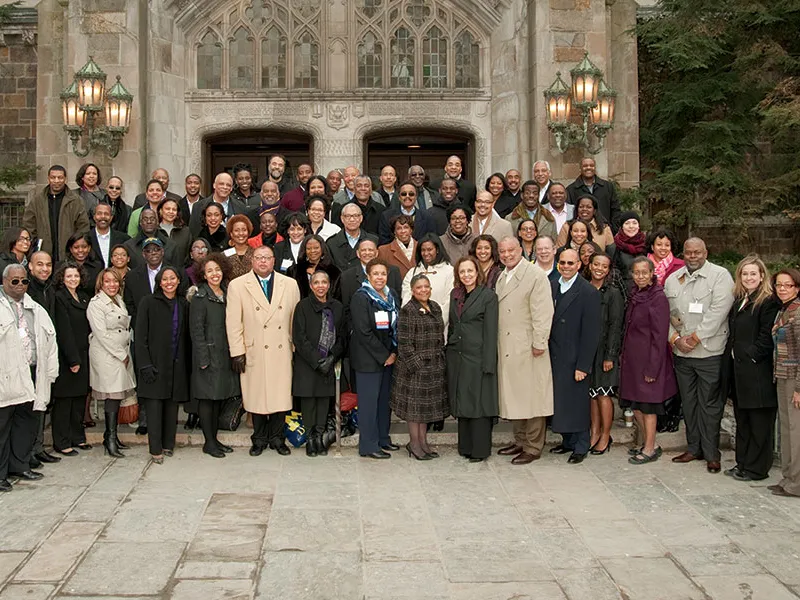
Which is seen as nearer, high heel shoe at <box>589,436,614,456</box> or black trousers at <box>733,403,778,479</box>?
black trousers at <box>733,403,778,479</box>

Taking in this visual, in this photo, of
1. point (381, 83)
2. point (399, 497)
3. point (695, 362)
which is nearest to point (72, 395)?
point (399, 497)

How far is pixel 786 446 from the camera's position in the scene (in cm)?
718

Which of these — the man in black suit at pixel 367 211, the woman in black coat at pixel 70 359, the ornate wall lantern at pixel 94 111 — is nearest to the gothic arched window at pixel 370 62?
the ornate wall lantern at pixel 94 111

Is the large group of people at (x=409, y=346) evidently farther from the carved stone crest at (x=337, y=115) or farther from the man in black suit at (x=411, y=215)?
the carved stone crest at (x=337, y=115)

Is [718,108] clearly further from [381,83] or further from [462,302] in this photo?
[462,302]

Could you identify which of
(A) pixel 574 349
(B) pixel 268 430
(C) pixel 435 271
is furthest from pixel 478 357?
(B) pixel 268 430

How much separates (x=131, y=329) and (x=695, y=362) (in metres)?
5.21

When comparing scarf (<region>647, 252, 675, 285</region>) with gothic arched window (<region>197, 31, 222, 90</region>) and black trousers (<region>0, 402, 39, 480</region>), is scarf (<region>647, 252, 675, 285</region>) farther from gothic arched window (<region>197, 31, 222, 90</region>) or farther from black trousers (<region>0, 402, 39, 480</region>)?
gothic arched window (<region>197, 31, 222, 90</region>)

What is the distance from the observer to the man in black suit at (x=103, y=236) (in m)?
9.35

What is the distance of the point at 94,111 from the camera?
42.4 feet

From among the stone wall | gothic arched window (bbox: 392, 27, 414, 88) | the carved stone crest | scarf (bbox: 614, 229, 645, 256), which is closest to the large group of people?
scarf (bbox: 614, 229, 645, 256)

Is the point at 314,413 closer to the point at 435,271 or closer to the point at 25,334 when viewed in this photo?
the point at 435,271

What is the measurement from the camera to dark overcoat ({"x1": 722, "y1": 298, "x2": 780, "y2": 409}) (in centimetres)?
738

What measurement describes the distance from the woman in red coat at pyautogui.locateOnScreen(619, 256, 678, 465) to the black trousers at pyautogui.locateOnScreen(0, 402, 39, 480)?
17.0ft
